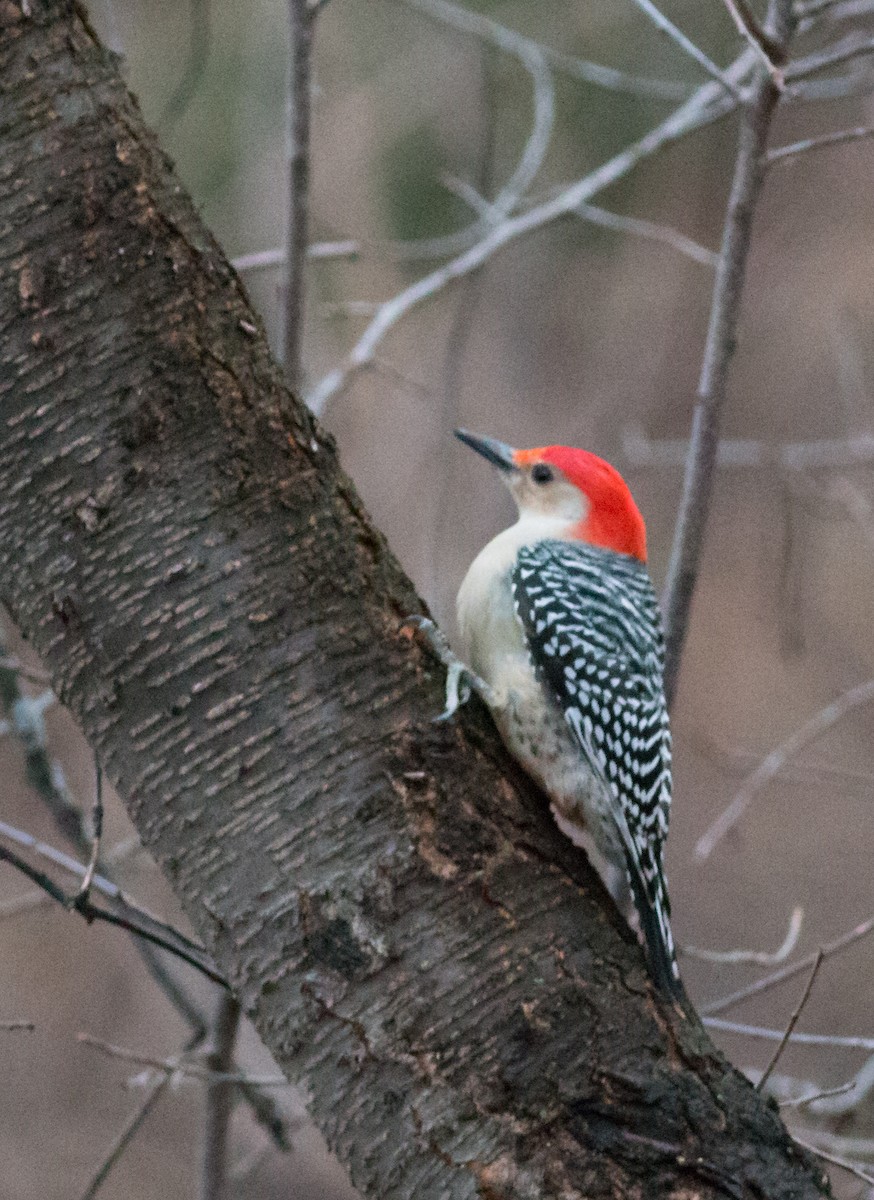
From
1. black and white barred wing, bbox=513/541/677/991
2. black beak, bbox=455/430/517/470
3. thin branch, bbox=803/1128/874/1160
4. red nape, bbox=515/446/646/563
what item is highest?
black beak, bbox=455/430/517/470

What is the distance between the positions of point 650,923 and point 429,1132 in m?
0.77

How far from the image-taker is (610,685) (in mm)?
2615

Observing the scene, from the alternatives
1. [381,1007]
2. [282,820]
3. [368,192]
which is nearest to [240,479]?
[282,820]

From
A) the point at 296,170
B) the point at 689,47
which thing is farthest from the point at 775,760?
the point at 296,170

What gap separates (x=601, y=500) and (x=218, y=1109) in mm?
1607

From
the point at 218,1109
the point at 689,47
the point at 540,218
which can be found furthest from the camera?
the point at 540,218

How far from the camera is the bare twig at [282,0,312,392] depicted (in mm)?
2502

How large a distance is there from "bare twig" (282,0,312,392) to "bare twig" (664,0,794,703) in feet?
2.73

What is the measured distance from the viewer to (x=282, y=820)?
5.35ft

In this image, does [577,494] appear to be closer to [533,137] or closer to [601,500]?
[601,500]

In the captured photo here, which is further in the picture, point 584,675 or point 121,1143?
point 584,675

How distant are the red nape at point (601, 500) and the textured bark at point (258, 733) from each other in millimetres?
1377

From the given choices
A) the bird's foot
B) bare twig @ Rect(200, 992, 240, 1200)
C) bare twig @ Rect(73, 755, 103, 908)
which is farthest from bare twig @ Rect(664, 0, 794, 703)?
bare twig @ Rect(73, 755, 103, 908)

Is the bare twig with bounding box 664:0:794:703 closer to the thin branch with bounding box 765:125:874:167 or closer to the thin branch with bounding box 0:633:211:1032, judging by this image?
the thin branch with bounding box 765:125:874:167
